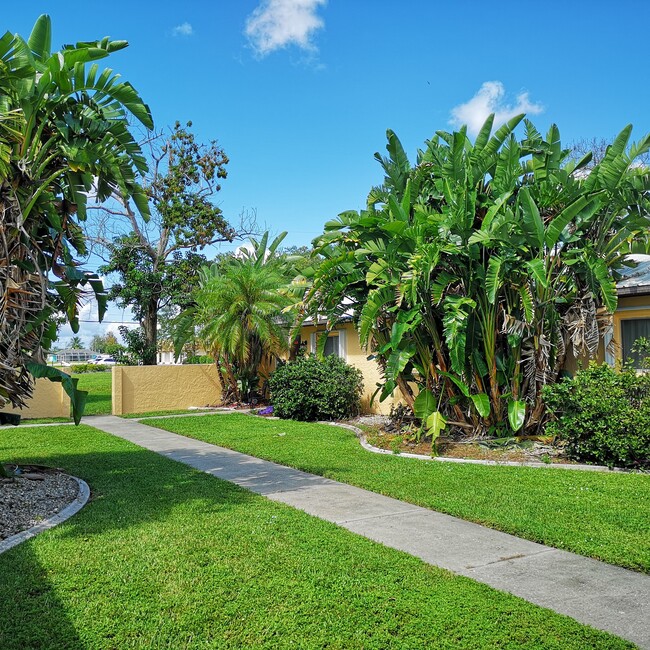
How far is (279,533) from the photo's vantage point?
243 inches

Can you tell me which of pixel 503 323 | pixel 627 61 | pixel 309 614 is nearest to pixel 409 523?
pixel 309 614

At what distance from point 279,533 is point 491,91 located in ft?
42.1

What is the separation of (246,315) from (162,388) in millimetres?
4283

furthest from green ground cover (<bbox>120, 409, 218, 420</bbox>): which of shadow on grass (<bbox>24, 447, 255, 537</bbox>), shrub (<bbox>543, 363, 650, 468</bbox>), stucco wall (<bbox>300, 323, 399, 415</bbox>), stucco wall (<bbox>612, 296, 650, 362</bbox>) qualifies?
stucco wall (<bbox>612, 296, 650, 362</bbox>)

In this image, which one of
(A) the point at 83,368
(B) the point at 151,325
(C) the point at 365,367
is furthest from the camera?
(A) the point at 83,368

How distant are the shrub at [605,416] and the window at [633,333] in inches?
58.9

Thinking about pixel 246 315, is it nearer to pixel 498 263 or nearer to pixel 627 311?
pixel 498 263

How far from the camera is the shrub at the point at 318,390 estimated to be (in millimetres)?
15898

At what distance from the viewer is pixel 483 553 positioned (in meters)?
5.63

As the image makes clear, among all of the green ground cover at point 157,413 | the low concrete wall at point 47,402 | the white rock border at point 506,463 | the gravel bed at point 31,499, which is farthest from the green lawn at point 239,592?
the low concrete wall at point 47,402

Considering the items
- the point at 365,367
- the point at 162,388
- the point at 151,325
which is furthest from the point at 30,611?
the point at 151,325

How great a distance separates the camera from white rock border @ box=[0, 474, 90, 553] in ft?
19.6

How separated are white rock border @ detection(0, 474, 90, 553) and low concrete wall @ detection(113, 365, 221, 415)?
11766 mm

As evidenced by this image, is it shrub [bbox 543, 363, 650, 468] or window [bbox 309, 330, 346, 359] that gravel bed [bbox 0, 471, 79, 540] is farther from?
window [bbox 309, 330, 346, 359]
